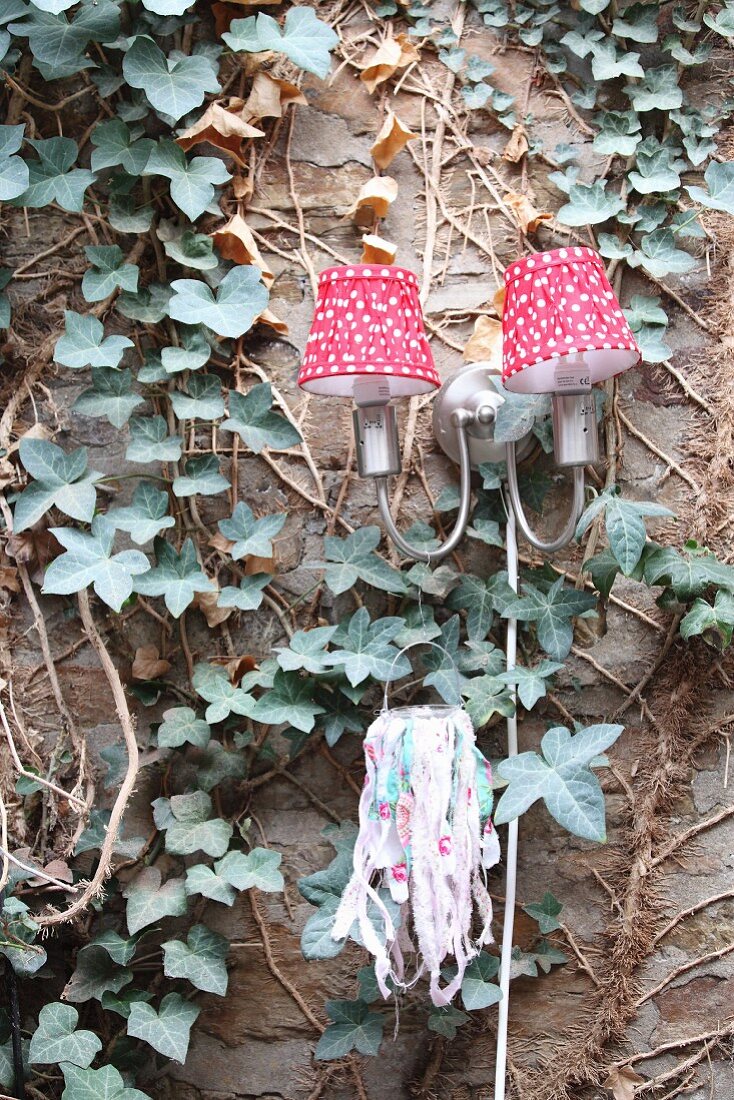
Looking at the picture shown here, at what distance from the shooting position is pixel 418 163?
4.96 ft

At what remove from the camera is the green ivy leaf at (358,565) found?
139 cm

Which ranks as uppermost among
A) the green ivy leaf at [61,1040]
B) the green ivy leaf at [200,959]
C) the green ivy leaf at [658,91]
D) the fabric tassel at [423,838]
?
the green ivy leaf at [658,91]

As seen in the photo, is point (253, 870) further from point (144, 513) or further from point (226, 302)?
point (226, 302)

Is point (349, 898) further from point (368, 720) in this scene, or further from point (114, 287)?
point (114, 287)

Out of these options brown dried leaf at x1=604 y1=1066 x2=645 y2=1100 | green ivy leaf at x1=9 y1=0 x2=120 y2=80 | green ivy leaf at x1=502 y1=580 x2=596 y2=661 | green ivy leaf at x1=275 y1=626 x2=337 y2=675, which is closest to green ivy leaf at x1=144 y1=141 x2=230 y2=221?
green ivy leaf at x1=9 y1=0 x2=120 y2=80

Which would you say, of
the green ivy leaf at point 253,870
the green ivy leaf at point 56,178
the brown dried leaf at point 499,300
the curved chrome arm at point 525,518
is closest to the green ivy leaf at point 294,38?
the green ivy leaf at point 56,178

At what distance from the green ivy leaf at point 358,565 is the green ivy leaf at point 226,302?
1.08 ft

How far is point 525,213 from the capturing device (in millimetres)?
1468

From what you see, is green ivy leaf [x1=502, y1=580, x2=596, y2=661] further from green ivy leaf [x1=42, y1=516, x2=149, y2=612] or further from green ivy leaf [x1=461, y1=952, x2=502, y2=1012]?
green ivy leaf [x1=42, y1=516, x2=149, y2=612]

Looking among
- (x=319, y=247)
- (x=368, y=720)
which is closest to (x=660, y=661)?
(x=368, y=720)

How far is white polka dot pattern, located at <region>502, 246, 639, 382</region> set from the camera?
118 cm

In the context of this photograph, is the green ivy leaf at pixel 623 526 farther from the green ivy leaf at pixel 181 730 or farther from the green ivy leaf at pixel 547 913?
the green ivy leaf at pixel 181 730

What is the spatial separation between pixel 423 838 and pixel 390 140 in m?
1.00

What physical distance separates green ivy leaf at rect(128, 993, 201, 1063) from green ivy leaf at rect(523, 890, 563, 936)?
483 mm
